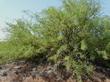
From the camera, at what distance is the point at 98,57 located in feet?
32.0

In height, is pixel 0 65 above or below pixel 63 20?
below

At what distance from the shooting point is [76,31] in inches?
378

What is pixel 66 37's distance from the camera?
9.59 m

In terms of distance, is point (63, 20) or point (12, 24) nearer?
point (63, 20)

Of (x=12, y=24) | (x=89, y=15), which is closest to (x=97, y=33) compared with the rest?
(x=89, y=15)

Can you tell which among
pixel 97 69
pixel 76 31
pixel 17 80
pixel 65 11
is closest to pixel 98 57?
pixel 97 69

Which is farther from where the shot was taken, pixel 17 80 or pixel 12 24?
pixel 12 24

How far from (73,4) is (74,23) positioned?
0.76 metres

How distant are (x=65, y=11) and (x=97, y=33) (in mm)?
1127

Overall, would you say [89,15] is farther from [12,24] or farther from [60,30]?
[12,24]

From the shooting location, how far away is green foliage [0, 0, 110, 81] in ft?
30.7

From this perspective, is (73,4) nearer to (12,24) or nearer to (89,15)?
(89,15)

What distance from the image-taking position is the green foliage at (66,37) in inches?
368

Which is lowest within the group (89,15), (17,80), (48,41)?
(17,80)
